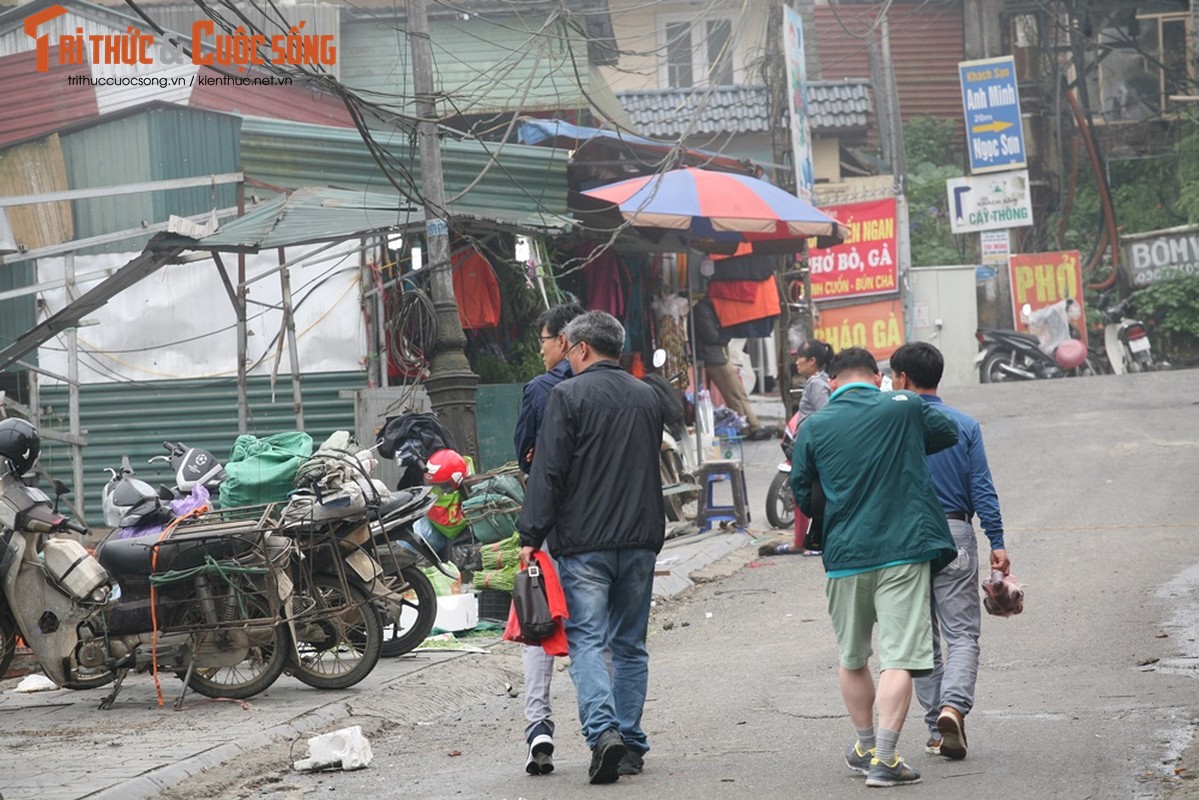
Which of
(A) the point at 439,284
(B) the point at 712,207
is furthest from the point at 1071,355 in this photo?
(A) the point at 439,284

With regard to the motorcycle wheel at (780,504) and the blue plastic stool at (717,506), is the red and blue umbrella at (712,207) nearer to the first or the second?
the blue plastic stool at (717,506)

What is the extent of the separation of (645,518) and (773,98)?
1565 cm

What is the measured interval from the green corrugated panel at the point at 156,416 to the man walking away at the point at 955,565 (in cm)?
1084

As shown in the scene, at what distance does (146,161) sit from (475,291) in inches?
178

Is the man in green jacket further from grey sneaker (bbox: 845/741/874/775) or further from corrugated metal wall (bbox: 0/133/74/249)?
corrugated metal wall (bbox: 0/133/74/249)

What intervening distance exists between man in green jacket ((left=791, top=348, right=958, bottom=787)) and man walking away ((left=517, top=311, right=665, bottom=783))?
0.74 m

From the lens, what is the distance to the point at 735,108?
30.3m

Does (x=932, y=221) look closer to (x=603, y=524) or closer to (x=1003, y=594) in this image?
(x=1003, y=594)

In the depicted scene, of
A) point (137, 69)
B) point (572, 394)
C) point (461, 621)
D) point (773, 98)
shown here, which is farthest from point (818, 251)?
point (572, 394)

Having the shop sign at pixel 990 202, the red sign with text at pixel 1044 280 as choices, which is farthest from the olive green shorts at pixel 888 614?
the shop sign at pixel 990 202

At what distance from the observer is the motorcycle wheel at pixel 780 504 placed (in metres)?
15.9

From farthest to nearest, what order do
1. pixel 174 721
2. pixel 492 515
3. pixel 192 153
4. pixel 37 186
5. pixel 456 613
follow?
pixel 37 186 < pixel 192 153 < pixel 492 515 < pixel 456 613 < pixel 174 721

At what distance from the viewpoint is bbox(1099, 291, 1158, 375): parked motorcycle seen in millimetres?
31422

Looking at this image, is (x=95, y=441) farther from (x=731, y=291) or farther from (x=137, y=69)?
(x=731, y=291)
